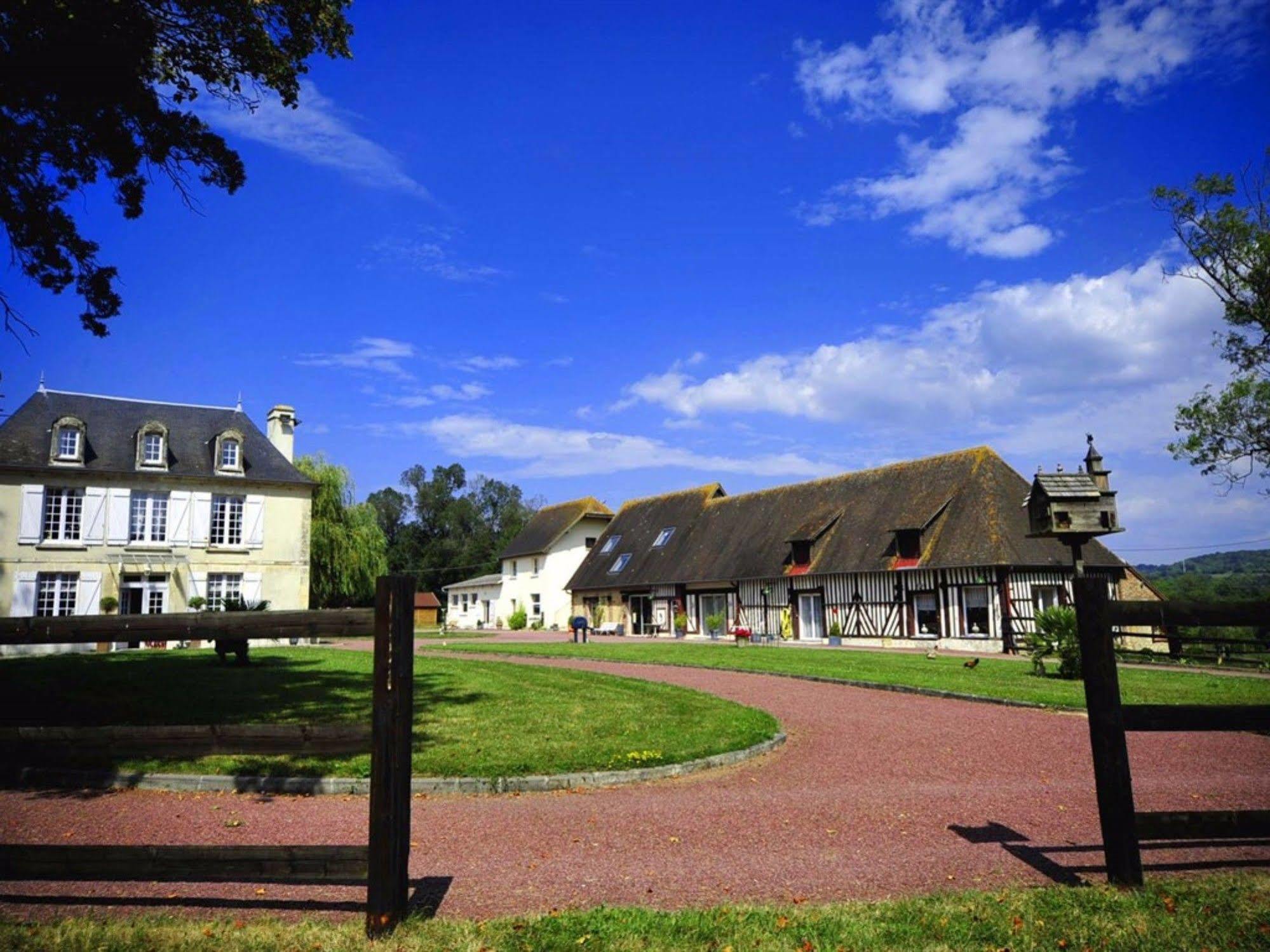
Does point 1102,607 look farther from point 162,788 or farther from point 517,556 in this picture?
point 517,556

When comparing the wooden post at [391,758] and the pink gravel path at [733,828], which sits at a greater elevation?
the wooden post at [391,758]

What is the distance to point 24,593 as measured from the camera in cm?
2922

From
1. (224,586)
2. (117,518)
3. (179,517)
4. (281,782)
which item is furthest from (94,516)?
(281,782)

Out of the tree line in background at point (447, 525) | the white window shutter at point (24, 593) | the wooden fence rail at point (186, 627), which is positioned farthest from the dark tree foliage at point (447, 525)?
the wooden fence rail at point (186, 627)

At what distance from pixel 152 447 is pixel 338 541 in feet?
34.9

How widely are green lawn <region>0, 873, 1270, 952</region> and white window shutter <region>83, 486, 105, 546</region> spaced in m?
31.6

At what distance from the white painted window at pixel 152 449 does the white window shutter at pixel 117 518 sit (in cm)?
146

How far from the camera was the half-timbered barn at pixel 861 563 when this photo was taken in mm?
27625

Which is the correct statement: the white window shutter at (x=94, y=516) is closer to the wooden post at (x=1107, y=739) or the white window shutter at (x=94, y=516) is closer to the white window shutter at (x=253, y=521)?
the white window shutter at (x=253, y=521)

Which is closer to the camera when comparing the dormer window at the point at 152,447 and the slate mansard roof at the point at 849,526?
the slate mansard roof at the point at 849,526

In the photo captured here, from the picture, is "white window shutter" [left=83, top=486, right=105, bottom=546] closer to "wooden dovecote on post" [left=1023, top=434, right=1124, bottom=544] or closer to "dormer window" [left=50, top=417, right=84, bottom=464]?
"dormer window" [left=50, top=417, right=84, bottom=464]

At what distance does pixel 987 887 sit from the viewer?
15.1 feet

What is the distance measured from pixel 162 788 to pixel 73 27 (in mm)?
7231

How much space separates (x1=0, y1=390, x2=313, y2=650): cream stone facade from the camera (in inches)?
1174
